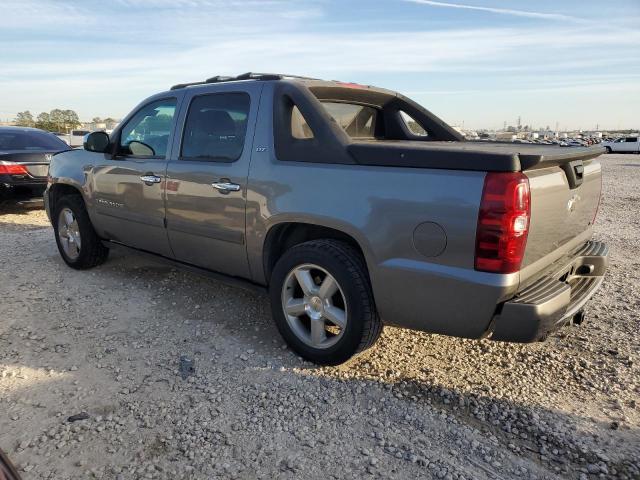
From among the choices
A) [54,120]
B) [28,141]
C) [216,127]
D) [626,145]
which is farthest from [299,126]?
[54,120]

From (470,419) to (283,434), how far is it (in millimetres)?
1041

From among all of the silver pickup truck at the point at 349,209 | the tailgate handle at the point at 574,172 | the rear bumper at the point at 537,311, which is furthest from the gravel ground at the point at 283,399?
the tailgate handle at the point at 574,172

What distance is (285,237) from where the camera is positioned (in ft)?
11.7

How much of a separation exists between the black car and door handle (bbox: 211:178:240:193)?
6.00 meters

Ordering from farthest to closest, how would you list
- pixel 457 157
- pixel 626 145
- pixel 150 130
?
pixel 626 145, pixel 150 130, pixel 457 157

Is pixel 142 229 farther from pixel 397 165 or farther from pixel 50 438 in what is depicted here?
pixel 397 165

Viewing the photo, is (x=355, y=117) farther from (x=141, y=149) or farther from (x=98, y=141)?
(x=98, y=141)

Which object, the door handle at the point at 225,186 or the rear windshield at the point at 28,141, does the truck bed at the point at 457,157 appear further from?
the rear windshield at the point at 28,141

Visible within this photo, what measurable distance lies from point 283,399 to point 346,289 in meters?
0.75

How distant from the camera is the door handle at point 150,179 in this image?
423 centimetres

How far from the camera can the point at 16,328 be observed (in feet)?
13.0

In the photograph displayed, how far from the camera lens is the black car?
8.13 m

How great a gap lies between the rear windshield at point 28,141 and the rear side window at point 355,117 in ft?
22.3

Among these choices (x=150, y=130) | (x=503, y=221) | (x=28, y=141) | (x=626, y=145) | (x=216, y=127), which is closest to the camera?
(x=503, y=221)
